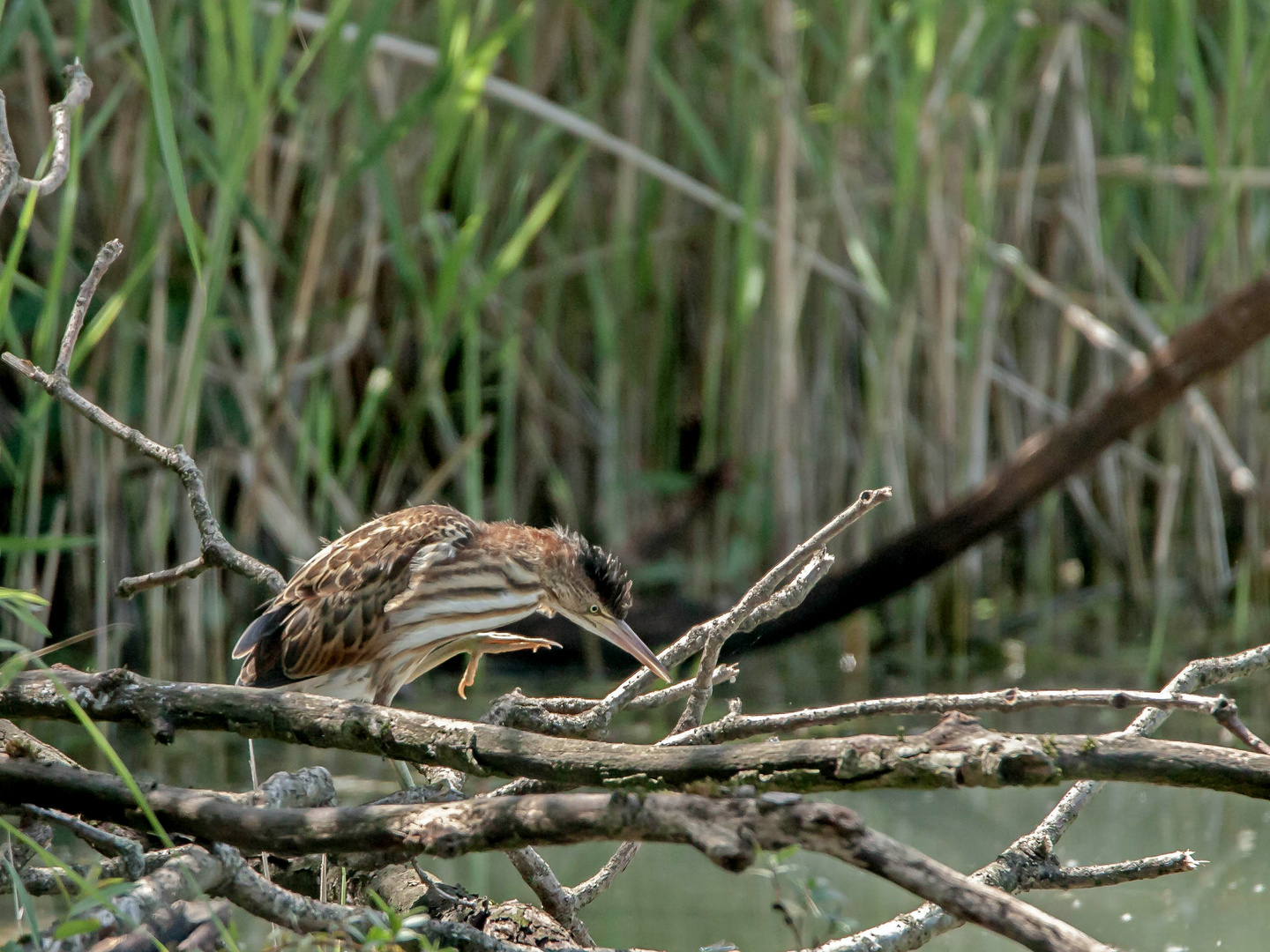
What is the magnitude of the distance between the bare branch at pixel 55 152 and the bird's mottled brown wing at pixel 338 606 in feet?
2.96

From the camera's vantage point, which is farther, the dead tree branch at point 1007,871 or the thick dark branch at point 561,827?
the dead tree branch at point 1007,871

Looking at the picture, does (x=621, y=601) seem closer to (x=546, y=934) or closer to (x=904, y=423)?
(x=546, y=934)

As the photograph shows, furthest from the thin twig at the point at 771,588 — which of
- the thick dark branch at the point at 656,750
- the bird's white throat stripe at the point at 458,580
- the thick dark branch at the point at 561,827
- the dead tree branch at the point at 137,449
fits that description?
the bird's white throat stripe at the point at 458,580

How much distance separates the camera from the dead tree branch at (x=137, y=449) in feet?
6.58

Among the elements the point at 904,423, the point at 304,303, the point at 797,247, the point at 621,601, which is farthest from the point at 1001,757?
the point at 904,423

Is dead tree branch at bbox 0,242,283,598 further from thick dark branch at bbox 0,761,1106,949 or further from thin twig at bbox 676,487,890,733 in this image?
thin twig at bbox 676,487,890,733

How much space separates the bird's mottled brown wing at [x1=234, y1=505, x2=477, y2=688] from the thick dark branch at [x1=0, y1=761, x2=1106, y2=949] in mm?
983

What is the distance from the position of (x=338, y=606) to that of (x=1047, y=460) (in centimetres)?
261

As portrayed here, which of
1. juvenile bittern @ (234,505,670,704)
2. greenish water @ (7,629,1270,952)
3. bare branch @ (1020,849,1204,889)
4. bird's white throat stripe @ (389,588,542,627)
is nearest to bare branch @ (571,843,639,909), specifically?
greenish water @ (7,629,1270,952)

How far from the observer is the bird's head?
279 cm

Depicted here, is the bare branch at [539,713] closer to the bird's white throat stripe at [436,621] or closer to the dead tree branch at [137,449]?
the dead tree branch at [137,449]

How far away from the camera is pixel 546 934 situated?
81.0 inches

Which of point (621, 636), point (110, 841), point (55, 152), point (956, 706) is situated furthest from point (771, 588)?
point (55, 152)

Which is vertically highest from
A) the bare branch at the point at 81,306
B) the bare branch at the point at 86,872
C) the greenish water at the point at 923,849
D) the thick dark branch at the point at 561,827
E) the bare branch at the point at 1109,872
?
the bare branch at the point at 81,306
